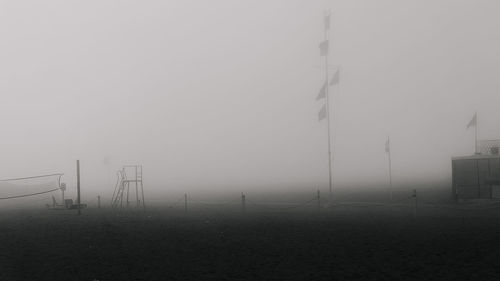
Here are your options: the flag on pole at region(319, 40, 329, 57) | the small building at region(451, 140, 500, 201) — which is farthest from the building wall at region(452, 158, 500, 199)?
the flag on pole at region(319, 40, 329, 57)

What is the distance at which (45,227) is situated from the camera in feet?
90.4

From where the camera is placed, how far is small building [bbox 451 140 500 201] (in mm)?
38906

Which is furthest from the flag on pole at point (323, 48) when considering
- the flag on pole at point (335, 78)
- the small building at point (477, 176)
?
the small building at point (477, 176)

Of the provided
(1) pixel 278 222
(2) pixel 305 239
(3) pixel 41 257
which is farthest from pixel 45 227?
(2) pixel 305 239

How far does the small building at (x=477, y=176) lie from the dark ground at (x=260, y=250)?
11360mm

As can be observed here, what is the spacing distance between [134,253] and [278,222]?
11831mm

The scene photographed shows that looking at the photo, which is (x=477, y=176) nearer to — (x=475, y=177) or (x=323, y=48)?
(x=475, y=177)

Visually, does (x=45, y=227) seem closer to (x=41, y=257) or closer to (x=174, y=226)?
(x=174, y=226)

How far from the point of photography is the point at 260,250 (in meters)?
18.3

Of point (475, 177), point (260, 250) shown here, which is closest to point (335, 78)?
point (475, 177)

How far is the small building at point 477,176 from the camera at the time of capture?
3891cm

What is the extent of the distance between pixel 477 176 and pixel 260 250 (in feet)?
89.8

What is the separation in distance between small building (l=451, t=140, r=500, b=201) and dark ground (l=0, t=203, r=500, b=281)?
37.3 feet

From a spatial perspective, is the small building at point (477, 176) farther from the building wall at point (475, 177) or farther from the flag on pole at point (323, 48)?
the flag on pole at point (323, 48)
